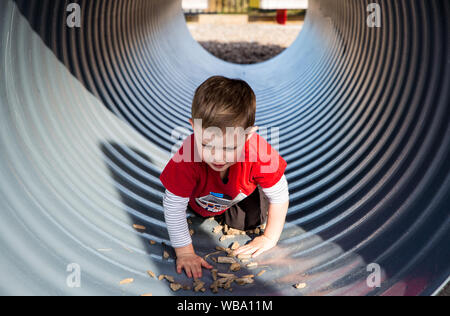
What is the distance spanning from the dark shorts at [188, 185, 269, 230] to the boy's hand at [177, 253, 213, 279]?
1.30 ft

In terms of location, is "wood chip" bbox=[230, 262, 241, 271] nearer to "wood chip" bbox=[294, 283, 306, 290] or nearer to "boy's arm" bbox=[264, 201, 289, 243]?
"boy's arm" bbox=[264, 201, 289, 243]

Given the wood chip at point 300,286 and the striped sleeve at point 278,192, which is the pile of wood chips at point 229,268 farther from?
the striped sleeve at point 278,192

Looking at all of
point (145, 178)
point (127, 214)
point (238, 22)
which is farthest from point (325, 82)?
point (238, 22)

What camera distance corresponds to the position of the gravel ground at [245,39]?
8.55 meters

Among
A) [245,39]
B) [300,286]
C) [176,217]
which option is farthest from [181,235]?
[245,39]

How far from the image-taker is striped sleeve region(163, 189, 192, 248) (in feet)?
7.66

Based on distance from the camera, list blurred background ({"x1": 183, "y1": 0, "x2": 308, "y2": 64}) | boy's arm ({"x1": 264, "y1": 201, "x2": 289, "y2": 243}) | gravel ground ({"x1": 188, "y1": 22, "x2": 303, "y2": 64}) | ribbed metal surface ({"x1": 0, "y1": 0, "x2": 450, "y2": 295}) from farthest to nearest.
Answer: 1. blurred background ({"x1": 183, "y1": 0, "x2": 308, "y2": 64})
2. gravel ground ({"x1": 188, "y1": 22, "x2": 303, "y2": 64})
3. boy's arm ({"x1": 264, "y1": 201, "x2": 289, "y2": 243})
4. ribbed metal surface ({"x1": 0, "y1": 0, "x2": 450, "y2": 295})

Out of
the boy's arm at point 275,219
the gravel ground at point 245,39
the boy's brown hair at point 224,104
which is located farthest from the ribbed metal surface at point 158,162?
the gravel ground at point 245,39

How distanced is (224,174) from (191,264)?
53 centimetres

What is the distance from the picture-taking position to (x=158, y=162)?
139 inches

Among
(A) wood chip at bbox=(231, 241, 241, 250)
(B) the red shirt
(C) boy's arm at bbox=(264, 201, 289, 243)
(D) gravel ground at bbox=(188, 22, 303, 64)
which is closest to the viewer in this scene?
(B) the red shirt

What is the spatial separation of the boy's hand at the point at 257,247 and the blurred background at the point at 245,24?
254 inches

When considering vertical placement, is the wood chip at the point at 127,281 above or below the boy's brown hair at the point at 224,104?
below

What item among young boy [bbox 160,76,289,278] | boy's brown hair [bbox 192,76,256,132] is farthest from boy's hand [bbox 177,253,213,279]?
boy's brown hair [bbox 192,76,256,132]
